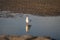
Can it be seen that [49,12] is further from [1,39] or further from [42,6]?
[1,39]

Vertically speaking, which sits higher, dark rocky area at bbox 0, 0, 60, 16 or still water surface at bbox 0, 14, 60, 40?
dark rocky area at bbox 0, 0, 60, 16

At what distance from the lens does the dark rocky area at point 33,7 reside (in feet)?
11.0

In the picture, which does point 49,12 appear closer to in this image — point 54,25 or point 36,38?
point 54,25

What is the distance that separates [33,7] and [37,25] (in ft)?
0.99

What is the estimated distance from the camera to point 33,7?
11.0 feet

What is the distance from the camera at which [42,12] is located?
3365 millimetres

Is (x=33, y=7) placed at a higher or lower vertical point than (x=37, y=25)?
higher

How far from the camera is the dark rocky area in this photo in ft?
11.0

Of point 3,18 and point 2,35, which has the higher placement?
point 3,18

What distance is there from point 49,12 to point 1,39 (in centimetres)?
89

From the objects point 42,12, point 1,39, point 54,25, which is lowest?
point 1,39

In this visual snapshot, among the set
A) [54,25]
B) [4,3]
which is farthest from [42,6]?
[4,3]

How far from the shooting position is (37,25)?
3.34 meters

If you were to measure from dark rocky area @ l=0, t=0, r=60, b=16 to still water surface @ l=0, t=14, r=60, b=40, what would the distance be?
8 centimetres
